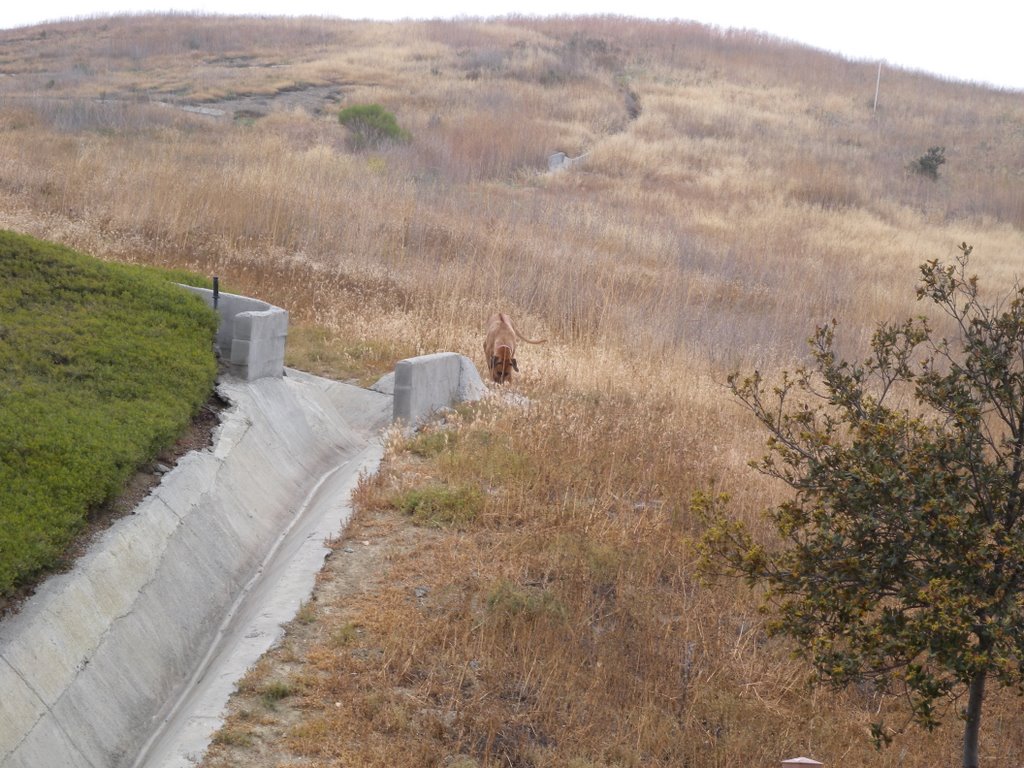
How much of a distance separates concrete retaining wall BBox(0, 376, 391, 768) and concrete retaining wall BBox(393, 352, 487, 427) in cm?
120

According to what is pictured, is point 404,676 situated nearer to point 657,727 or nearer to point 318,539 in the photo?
point 657,727

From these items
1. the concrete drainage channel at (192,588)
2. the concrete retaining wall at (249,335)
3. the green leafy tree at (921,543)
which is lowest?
the concrete drainage channel at (192,588)

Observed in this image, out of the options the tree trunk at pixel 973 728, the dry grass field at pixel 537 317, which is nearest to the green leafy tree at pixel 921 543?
the tree trunk at pixel 973 728

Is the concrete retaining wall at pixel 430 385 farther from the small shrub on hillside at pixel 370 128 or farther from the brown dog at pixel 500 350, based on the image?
the small shrub on hillside at pixel 370 128

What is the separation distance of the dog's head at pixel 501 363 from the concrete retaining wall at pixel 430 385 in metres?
0.18

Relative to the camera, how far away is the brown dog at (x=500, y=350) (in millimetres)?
11203

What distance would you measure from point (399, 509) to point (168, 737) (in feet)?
9.84

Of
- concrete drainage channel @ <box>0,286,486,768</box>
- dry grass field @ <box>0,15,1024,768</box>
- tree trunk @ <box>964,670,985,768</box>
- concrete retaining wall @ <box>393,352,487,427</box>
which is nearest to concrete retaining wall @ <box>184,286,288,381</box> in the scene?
concrete drainage channel @ <box>0,286,486,768</box>

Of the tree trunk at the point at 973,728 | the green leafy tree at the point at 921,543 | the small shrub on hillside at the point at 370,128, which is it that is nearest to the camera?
the green leafy tree at the point at 921,543

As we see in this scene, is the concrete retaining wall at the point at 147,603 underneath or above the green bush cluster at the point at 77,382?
underneath

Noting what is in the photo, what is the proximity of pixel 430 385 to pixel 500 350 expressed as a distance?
41.4 inches

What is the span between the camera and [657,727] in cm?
521

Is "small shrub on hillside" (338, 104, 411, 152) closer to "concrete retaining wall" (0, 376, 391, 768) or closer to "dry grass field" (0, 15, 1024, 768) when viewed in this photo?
"dry grass field" (0, 15, 1024, 768)

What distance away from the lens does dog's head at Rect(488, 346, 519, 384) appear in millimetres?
11188
